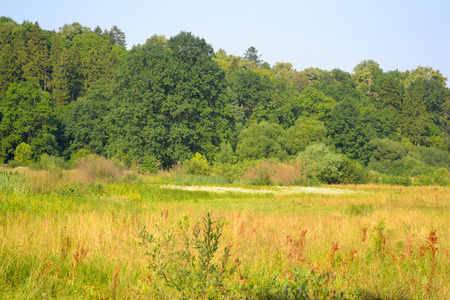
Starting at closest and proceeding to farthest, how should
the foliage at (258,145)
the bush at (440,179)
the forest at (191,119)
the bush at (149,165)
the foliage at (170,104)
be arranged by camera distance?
1. the bush at (440,179)
2. the bush at (149,165)
3. the forest at (191,119)
4. the foliage at (170,104)
5. the foliage at (258,145)

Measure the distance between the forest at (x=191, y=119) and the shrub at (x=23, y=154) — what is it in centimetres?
12

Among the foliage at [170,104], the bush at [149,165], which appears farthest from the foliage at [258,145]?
the bush at [149,165]

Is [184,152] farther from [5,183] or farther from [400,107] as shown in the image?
[400,107]

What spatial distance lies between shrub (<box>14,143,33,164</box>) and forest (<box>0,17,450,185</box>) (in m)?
0.12

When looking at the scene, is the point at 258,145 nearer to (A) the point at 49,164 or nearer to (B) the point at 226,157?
(B) the point at 226,157

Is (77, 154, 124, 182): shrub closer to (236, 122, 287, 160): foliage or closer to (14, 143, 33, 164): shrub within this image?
(236, 122, 287, 160): foliage

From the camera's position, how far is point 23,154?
41625 millimetres

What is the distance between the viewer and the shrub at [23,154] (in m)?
41.5

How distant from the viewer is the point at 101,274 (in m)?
5.06

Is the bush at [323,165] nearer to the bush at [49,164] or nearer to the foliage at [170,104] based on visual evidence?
the foliage at [170,104]

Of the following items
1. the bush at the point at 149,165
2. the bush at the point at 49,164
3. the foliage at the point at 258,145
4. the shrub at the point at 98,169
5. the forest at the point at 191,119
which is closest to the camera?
the bush at the point at 49,164

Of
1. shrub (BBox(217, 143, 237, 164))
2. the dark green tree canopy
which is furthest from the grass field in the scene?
the dark green tree canopy

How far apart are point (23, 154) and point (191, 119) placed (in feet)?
58.0

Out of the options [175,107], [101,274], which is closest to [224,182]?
[175,107]
